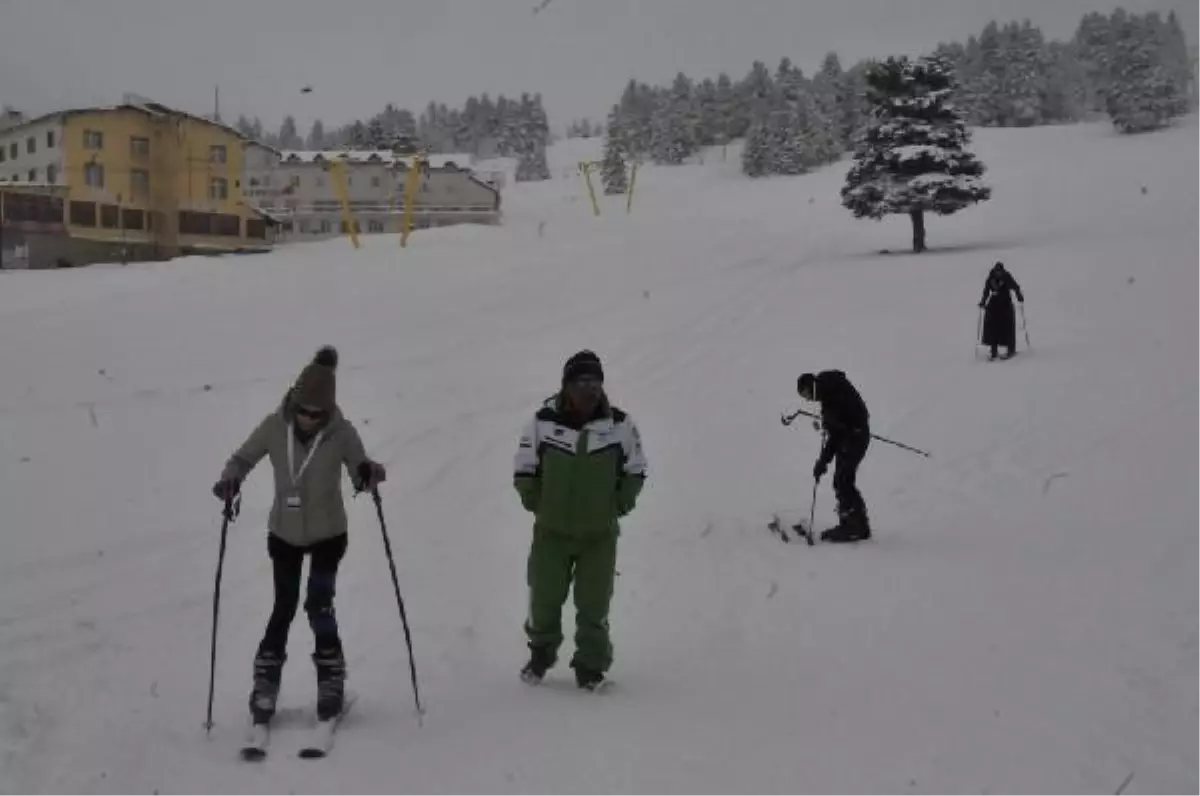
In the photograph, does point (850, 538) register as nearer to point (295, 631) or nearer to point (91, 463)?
point (295, 631)

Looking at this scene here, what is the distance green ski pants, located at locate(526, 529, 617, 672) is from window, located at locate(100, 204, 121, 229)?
154 ft

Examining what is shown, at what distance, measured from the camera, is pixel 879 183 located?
38156 mm

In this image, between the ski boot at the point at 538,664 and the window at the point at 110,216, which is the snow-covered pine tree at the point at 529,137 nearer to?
the window at the point at 110,216

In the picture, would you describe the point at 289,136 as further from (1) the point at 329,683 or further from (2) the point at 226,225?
(1) the point at 329,683

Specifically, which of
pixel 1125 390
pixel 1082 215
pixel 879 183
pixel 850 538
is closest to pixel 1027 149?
pixel 1082 215

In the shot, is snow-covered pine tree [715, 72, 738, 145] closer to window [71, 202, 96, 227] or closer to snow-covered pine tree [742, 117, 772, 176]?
snow-covered pine tree [742, 117, 772, 176]

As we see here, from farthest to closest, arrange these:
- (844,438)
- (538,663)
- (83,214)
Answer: (83,214)
(844,438)
(538,663)

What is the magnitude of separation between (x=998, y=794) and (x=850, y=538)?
525 cm

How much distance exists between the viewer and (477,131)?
16062 cm

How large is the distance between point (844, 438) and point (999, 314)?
1002 centimetres

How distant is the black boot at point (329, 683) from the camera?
5.52 m

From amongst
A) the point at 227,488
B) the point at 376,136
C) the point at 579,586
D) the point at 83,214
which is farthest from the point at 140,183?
the point at 579,586

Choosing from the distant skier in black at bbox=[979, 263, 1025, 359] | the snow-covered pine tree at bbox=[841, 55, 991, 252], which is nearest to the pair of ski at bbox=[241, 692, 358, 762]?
the distant skier in black at bbox=[979, 263, 1025, 359]

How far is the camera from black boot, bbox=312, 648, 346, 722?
5.52 metres
